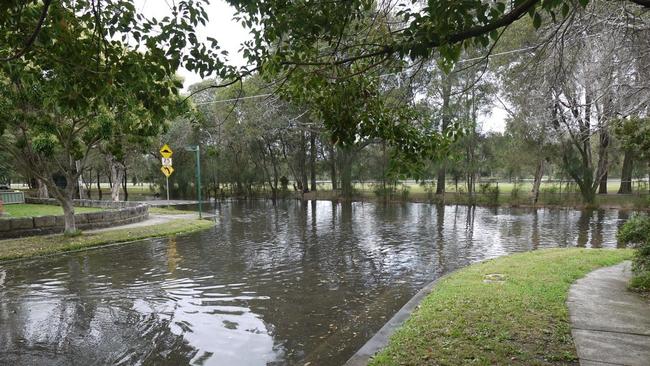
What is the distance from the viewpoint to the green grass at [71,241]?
1251 centimetres

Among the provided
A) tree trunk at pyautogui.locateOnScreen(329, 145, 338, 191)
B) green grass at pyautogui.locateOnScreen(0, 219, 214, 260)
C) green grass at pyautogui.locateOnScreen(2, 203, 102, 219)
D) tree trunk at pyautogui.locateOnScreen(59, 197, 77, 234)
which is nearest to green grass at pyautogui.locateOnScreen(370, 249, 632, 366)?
green grass at pyautogui.locateOnScreen(0, 219, 214, 260)

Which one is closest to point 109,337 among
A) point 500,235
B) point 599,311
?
point 599,311

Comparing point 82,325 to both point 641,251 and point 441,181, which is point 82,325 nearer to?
point 641,251

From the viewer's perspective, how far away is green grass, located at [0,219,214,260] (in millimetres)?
12508

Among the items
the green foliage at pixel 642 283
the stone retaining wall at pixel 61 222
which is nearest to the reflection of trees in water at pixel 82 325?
the stone retaining wall at pixel 61 222

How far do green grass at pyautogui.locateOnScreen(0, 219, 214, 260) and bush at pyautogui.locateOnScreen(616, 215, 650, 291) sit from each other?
13.5 meters

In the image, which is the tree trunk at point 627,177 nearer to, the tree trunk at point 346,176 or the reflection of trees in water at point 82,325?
the tree trunk at point 346,176

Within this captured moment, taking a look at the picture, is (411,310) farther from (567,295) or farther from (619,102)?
(619,102)

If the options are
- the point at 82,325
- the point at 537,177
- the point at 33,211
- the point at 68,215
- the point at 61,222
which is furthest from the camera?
the point at 537,177

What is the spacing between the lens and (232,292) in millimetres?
8703

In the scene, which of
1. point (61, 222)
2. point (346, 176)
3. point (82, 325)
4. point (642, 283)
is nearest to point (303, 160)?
point (346, 176)

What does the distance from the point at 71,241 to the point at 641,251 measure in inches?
562

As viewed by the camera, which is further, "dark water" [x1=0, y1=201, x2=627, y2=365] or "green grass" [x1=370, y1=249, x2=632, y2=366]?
"dark water" [x1=0, y1=201, x2=627, y2=365]

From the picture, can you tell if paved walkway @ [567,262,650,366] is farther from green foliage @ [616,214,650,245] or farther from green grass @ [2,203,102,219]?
green grass @ [2,203,102,219]
